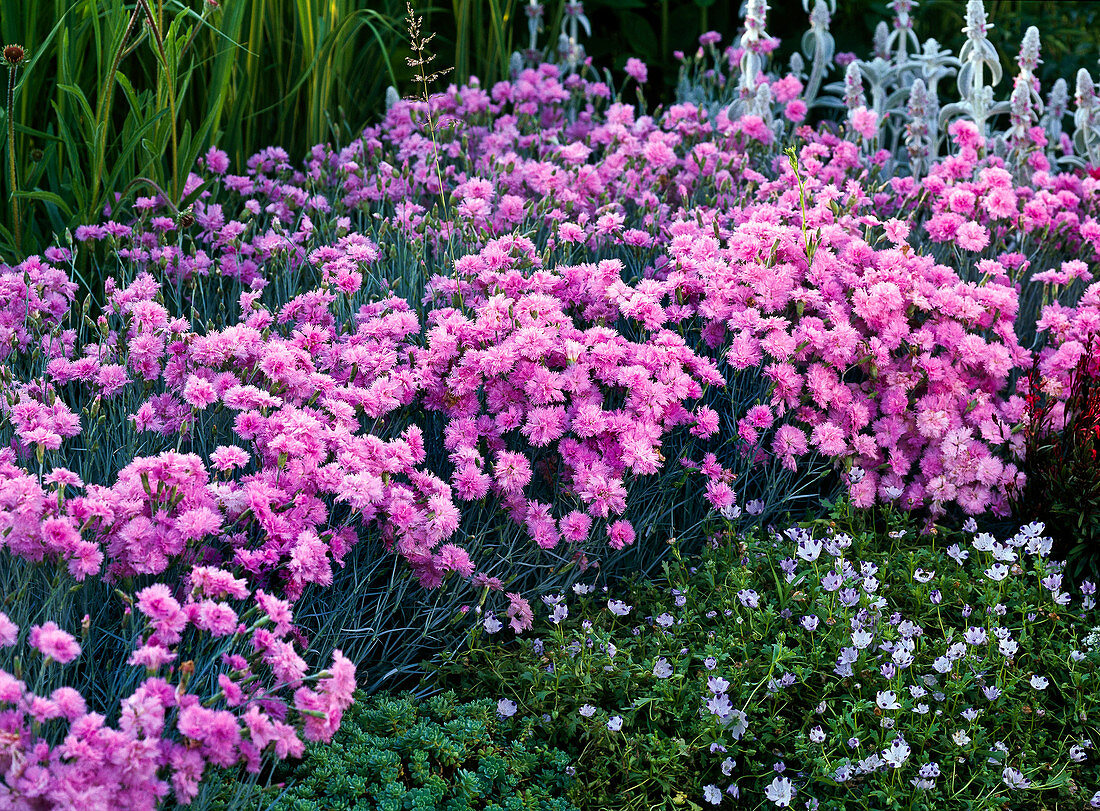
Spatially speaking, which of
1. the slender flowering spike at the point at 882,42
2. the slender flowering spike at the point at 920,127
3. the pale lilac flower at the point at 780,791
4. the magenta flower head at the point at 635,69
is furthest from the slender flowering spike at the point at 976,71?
the pale lilac flower at the point at 780,791

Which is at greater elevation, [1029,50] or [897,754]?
[1029,50]

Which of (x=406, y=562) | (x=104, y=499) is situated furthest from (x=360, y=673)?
(x=104, y=499)

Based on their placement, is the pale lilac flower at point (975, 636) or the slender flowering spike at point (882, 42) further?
the slender flowering spike at point (882, 42)

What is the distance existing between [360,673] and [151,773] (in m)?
0.85

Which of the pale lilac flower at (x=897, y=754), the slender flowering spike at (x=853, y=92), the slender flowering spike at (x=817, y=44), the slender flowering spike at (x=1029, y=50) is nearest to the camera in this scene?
the pale lilac flower at (x=897, y=754)

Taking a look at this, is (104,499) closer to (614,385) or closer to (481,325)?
(481,325)

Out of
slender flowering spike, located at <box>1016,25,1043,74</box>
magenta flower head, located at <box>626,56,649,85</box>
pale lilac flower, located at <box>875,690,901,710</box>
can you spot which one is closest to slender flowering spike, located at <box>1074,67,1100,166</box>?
slender flowering spike, located at <box>1016,25,1043,74</box>

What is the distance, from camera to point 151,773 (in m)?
1.72

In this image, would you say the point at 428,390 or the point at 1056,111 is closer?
the point at 428,390

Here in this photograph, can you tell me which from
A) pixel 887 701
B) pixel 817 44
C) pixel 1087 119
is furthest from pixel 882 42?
pixel 887 701

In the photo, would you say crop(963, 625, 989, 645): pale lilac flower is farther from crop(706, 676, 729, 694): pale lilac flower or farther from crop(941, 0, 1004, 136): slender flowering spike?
crop(941, 0, 1004, 136): slender flowering spike

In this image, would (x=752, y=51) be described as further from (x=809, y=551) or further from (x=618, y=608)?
(x=618, y=608)

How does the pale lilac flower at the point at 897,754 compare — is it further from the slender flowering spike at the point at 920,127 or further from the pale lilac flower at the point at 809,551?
the slender flowering spike at the point at 920,127

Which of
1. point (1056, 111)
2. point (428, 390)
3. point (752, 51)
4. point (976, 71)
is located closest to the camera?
point (428, 390)
